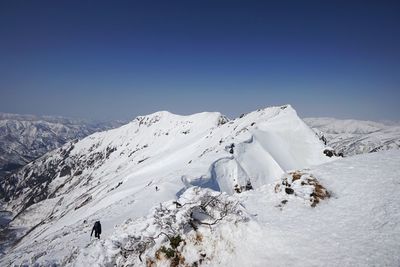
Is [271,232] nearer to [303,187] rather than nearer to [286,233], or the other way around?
[286,233]

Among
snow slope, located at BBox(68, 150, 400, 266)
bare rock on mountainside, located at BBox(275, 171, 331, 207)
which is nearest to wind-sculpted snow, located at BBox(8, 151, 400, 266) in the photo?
snow slope, located at BBox(68, 150, 400, 266)

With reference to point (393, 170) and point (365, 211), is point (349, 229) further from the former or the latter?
point (393, 170)

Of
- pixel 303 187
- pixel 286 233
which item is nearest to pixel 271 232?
pixel 286 233

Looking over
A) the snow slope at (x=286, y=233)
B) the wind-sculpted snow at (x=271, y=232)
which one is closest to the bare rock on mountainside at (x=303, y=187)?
the wind-sculpted snow at (x=271, y=232)

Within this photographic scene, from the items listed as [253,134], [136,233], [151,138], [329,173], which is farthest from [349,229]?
[151,138]

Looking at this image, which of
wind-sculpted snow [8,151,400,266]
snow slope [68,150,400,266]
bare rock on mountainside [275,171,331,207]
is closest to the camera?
snow slope [68,150,400,266]

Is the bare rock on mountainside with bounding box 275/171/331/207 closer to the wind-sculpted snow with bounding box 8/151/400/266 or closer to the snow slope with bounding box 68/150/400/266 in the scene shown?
the wind-sculpted snow with bounding box 8/151/400/266

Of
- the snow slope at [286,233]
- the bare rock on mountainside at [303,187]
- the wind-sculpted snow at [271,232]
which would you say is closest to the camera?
the snow slope at [286,233]

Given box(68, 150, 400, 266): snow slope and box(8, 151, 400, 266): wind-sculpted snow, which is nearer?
box(68, 150, 400, 266): snow slope

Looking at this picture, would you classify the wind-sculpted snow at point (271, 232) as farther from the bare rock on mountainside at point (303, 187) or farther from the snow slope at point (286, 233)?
the bare rock on mountainside at point (303, 187)

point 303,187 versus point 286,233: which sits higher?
point 303,187

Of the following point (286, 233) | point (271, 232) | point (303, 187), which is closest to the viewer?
point (286, 233)

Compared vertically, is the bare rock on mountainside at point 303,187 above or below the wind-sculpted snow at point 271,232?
above
